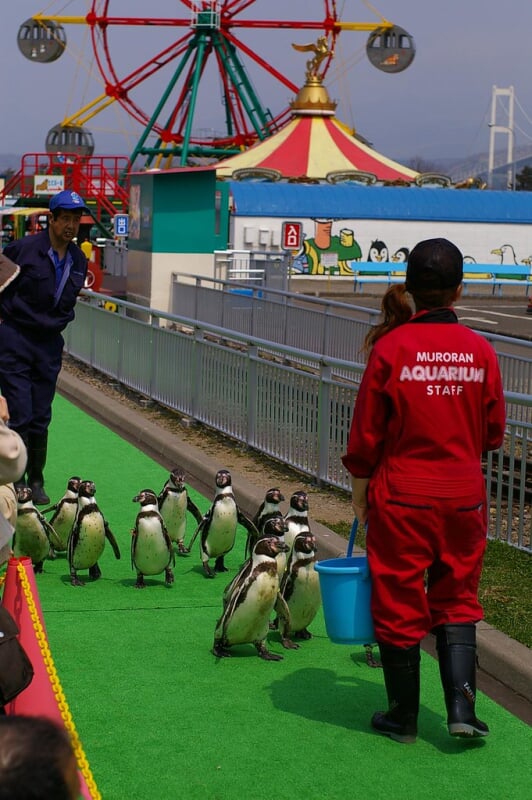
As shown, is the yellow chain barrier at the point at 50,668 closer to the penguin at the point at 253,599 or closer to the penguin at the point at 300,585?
the penguin at the point at 253,599

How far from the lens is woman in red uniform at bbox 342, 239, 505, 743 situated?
466cm

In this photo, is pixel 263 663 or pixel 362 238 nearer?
pixel 263 663

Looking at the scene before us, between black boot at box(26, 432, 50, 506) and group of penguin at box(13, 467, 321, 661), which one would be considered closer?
group of penguin at box(13, 467, 321, 661)

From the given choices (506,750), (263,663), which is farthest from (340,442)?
(506,750)

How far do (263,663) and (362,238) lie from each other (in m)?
39.9

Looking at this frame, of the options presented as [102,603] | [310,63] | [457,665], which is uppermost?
[310,63]

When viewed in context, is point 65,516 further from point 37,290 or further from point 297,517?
point 37,290

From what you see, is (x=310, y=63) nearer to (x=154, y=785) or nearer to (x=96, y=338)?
(x=96, y=338)

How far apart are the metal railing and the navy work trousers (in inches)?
85.3

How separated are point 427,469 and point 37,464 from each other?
5.00 meters

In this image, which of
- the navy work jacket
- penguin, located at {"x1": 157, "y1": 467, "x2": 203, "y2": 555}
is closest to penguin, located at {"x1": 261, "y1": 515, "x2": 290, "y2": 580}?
penguin, located at {"x1": 157, "y1": 467, "x2": 203, "y2": 555}

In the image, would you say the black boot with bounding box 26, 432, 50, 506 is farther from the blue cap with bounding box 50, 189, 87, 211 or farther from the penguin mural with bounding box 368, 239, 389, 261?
the penguin mural with bounding box 368, 239, 389, 261

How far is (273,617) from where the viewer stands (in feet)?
21.5

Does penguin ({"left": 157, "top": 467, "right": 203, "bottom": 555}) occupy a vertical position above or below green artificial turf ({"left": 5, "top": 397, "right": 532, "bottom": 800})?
above
